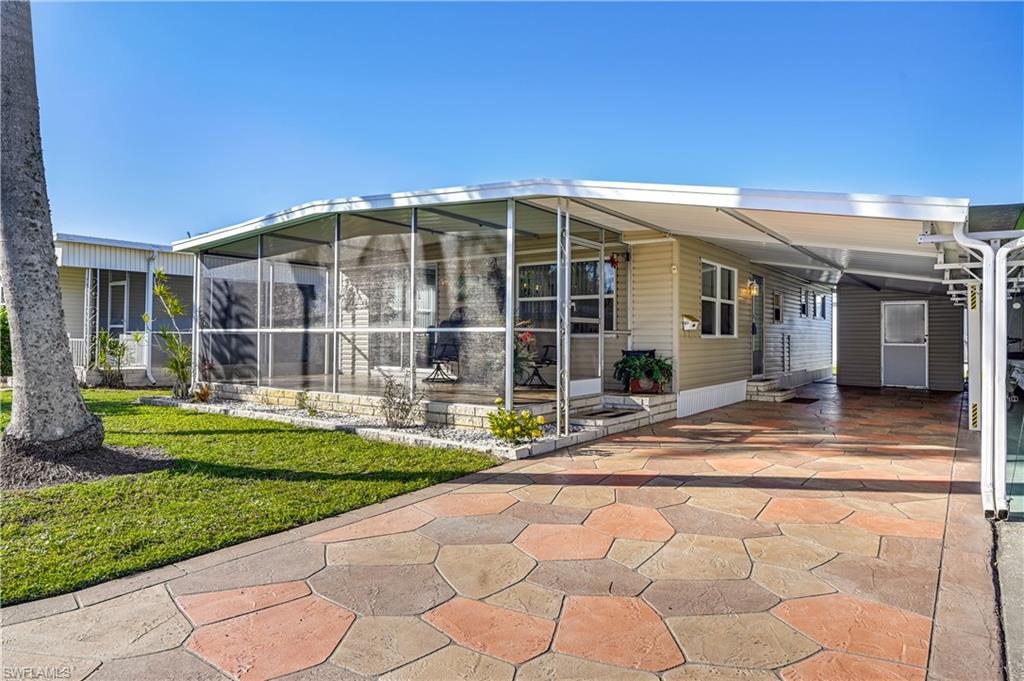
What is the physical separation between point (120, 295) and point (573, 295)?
519 inches

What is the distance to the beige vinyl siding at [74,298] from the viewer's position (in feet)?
46.8

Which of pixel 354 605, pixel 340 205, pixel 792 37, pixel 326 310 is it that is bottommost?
pixel 354 605

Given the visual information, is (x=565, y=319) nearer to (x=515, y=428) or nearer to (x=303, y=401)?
(x=515, y=428)

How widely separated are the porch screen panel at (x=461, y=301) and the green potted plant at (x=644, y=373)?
255 centimetres

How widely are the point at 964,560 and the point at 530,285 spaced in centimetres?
523

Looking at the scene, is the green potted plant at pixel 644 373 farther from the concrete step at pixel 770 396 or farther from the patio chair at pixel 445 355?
the concrete step at pixel 770 396

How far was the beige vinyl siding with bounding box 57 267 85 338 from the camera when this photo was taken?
1426 centimetres

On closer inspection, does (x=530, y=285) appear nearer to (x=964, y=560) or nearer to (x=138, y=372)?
(x=964, y=560)

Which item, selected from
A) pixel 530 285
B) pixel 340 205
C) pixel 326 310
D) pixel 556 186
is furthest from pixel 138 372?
pixel 556 186

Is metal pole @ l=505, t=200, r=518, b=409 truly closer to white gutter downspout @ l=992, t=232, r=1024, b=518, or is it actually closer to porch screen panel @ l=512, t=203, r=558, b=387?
porch screen panel @ l=512, t=203, r=558, b=387

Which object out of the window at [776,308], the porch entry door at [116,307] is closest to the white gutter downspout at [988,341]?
the window at [776,308]

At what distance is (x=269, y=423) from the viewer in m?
7.63

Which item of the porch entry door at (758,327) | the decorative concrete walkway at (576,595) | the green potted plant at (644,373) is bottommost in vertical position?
the decorative concrete walkway at (576,595)

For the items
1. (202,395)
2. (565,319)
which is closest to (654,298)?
(565,319)
